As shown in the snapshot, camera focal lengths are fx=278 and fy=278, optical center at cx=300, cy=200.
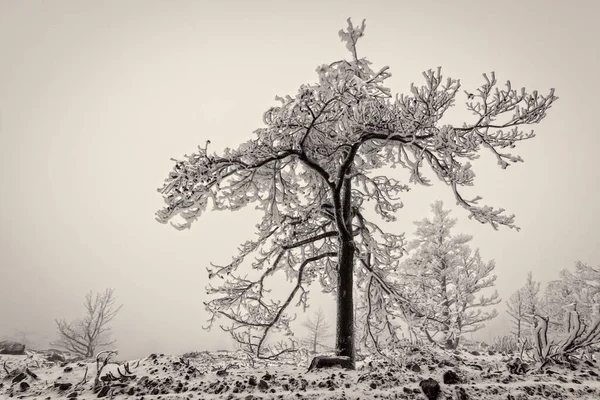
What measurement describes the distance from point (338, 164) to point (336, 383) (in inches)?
176

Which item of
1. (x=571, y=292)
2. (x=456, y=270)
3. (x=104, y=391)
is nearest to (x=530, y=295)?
(x=571, y=292)

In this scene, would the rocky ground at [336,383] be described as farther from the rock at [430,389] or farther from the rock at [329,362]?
the rock at [329,362]

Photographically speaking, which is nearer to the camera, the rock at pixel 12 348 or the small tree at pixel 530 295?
the rock at pixel 12 348

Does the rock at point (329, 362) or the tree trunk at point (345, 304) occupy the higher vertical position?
the tree trunk at point (345, 304)

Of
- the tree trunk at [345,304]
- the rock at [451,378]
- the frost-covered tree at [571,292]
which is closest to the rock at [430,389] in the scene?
the rock at [451,378]

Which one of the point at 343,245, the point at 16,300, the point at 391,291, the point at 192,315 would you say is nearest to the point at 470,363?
the point at 391,291

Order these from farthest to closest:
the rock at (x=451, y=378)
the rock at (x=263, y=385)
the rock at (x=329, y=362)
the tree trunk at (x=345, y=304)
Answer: the tree trunk at (x=345, y=304) < the rock at (x=329, y=362) < the rock at (x=263, y=385) < the rock at (x=451, y=378)

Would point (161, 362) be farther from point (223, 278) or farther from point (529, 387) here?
point (529, 387)

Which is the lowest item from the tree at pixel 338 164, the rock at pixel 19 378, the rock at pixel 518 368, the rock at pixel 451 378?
the rock at pixel 19 378

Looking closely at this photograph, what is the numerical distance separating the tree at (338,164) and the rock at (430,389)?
2664 mm

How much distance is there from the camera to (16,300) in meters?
117

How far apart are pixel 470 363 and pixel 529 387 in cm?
119

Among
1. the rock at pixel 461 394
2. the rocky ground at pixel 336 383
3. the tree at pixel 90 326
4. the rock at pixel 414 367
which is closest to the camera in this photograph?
the rock at pixel 461 394

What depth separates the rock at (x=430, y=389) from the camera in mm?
2795
